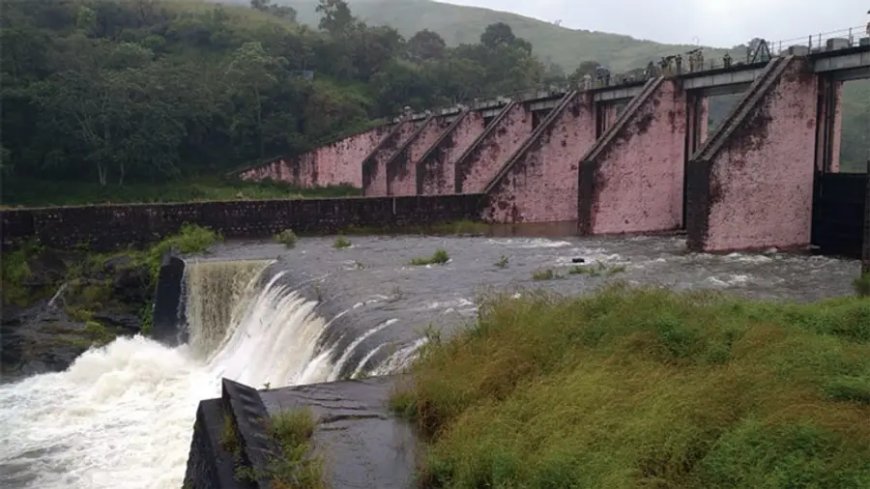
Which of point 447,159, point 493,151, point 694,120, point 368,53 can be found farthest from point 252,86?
point 694,120

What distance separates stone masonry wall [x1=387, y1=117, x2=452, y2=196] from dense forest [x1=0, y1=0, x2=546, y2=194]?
31.0 feet

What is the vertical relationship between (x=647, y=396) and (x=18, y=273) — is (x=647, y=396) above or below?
above

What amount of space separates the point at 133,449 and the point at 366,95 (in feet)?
141

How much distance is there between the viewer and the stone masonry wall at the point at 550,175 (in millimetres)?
23375

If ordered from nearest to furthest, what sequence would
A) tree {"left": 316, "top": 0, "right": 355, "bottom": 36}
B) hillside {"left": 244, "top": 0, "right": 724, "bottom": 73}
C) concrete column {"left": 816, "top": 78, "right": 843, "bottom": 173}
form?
concrete column {"left": 816, "top": 78, "right": 843, "bottom": 173}, tree {"left": 316, "top": 0, "right": 355, "bottom": 36}, hillside {"left": 244, "top": 0, "right": 724, "bottom": 73}

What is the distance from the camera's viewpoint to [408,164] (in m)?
33.2

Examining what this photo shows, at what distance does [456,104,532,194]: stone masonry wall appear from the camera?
26469mm

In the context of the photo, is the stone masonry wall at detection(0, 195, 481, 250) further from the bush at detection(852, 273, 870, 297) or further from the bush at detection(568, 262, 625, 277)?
the bush at detection(852, 273, 870, 297)

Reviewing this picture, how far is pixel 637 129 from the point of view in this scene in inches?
803

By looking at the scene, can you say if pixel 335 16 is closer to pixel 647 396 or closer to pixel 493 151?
pixel 493 151

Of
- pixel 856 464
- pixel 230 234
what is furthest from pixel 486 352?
pixel 230 234

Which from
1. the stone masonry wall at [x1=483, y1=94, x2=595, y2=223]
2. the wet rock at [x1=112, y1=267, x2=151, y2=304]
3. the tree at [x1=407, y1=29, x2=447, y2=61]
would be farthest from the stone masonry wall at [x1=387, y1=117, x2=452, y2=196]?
the tree at [x1=407, y1=29, x2=447, y2=61]

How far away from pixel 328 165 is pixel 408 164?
8.00 metres

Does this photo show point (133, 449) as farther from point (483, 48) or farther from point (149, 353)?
point (483, 48)
